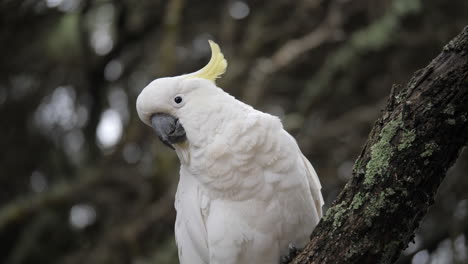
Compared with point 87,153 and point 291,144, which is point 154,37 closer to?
point 87,153

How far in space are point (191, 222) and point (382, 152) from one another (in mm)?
1179

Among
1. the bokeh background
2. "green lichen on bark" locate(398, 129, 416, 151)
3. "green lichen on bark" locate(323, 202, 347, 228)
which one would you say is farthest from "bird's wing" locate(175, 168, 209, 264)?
the bokeh background

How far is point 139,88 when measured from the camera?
571 centimetres

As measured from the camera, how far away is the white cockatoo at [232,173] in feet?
8.87

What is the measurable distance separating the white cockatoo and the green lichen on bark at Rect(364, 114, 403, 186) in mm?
710

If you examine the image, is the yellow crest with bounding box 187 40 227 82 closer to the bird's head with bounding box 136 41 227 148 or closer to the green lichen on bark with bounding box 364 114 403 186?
the bird's head with bounding box 136 41 227 148

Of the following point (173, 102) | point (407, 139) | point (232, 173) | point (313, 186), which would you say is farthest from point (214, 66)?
point (407, 139)

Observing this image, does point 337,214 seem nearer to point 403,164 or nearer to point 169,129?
point 403,164

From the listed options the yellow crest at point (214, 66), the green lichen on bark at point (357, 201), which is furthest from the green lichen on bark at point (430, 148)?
the yellow crest at point (214, 66)

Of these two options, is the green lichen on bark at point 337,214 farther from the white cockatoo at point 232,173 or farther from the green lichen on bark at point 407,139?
the white cockatoo at point 232,173

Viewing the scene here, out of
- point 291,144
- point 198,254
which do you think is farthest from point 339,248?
point 198,254

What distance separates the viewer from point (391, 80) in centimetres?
524

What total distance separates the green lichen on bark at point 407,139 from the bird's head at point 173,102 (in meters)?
1.07

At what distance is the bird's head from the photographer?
2.81 m
